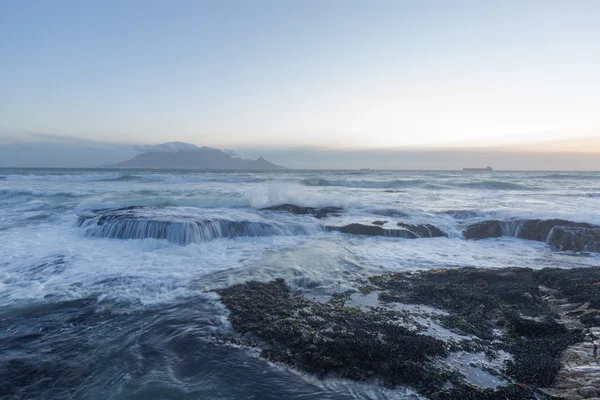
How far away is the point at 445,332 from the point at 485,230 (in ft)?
30.4

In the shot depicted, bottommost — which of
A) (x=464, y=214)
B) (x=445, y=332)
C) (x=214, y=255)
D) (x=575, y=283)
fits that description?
(x=214, y=255)

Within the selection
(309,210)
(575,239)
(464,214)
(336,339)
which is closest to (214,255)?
(336,339)

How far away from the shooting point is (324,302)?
616 centimetres

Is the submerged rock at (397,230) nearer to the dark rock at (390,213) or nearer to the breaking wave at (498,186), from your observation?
the dark rock at (390,213)

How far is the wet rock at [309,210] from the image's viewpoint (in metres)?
16.1

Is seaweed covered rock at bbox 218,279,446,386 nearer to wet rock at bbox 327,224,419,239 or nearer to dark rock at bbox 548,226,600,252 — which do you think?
wet rock at bbox 327,224,419,239

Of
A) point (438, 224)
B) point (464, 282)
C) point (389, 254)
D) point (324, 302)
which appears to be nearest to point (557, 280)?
point (464, 282)

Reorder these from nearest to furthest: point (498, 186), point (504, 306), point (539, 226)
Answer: point (504, 306)
point (539, 226)
point (498, 186)

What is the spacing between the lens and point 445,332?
4.95 metres

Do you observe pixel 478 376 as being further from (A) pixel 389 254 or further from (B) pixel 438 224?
(B) pixel 438 224

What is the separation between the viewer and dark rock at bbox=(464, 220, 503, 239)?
12625mm

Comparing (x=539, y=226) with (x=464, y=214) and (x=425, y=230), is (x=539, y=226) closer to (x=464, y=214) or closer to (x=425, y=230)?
(x=464, y=214)

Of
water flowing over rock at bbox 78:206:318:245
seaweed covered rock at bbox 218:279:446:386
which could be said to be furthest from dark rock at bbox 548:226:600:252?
seaweed covered rock at bbox 218:279:446:386

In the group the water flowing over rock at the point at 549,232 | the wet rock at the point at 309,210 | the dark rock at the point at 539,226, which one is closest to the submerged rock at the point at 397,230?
the water flowing over rock at the point at 549,232
